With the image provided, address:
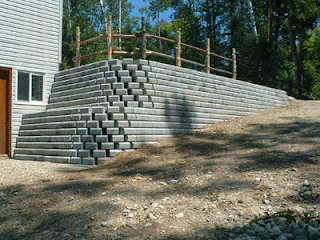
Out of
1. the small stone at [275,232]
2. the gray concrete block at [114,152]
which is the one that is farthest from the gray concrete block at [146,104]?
the small stone at [275,232]

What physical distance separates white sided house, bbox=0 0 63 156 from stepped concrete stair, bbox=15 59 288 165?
22.4 inches

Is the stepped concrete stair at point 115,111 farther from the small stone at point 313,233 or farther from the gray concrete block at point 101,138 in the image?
the small stone at point 313,233

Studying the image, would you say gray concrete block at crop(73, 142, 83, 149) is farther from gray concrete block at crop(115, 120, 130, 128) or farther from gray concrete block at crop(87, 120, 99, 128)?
gray concrete block at crop(115, 120, 130, 128)

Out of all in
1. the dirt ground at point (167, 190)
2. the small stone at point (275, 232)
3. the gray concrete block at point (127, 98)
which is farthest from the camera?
the gray concrete block at point (127, 98)

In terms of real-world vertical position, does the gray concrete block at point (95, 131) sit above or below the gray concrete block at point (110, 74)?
below

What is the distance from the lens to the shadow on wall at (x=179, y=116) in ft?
25.7

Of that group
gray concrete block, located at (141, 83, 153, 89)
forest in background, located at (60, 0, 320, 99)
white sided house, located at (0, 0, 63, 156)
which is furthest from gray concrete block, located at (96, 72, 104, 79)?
forest in background, located at (60, 0, 320, 99)

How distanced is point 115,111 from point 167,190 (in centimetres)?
305

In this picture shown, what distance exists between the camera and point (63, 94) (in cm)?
922

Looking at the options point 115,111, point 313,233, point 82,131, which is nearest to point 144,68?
point 115,111

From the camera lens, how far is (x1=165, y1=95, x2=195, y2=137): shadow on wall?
7848 millimetres

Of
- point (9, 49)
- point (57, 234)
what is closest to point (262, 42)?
point (9, 49)

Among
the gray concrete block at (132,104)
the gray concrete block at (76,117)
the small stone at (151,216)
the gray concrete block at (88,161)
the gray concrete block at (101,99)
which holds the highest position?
the gray concrete block at (101,99)

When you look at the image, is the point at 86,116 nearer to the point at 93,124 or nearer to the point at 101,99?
the point at 93,124
